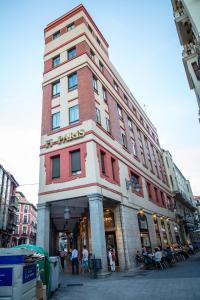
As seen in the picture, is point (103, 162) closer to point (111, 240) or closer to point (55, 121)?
point (55, 121)

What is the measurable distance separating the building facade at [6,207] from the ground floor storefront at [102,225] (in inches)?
1326

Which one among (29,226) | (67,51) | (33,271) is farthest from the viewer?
(29,226)

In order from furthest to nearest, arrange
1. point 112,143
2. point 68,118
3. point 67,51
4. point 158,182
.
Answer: point 158,182 < point 67,51 < point 112,143 < point 68,118

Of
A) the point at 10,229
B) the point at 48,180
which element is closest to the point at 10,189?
the point at 10,229

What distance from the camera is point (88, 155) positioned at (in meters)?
16.0

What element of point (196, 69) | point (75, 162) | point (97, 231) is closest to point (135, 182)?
point (75, 162)

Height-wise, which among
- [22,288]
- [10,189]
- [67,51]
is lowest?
[22,288]

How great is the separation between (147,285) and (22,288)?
6.68 meters

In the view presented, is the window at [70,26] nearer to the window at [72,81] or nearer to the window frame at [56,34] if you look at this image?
the window frame at [56,34]

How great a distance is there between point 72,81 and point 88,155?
27.0 ft

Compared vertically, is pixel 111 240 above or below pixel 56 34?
below

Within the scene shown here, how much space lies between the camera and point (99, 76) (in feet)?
72.6

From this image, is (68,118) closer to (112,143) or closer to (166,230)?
(112,143)

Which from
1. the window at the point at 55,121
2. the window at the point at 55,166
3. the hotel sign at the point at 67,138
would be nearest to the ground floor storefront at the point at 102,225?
the window at the point at 55,166
